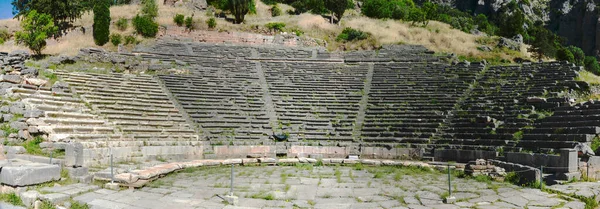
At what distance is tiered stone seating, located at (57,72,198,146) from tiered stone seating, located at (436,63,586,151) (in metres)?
10.7

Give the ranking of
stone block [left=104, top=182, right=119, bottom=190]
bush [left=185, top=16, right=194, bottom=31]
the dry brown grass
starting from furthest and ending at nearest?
bush [left=185, top=16, right=194, bottom=31], the dry brown grass, stone block [left=104, top=182, right=119, bottom=190]

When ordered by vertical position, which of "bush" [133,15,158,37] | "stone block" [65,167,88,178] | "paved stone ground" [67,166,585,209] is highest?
"bush" [133,15,158,37]

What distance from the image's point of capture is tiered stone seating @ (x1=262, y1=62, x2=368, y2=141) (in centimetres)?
1935

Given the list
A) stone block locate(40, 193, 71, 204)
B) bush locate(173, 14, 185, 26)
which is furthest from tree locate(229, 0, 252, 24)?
stone block locate(40, 193, 71, 204)

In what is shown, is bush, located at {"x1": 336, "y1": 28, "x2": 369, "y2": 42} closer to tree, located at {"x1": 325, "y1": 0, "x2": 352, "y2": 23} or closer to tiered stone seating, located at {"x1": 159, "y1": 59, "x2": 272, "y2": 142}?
tree, located at {"x1": 325, "y1": 0, "x2": 352, "y2": 23}

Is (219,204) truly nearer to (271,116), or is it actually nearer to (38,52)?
(271,116)

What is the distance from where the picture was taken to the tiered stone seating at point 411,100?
18.3 meters

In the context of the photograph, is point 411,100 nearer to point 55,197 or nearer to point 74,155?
point 74,155

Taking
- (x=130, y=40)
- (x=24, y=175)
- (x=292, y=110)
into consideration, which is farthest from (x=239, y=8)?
(x=24, y=175)

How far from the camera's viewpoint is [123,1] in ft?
169

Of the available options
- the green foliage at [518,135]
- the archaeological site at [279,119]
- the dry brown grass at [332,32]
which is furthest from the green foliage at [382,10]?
the green foliage at [518,135]

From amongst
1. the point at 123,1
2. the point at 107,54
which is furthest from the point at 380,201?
the point at 123,1

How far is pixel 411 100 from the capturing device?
20.8m

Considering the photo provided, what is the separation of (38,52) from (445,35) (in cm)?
2787
